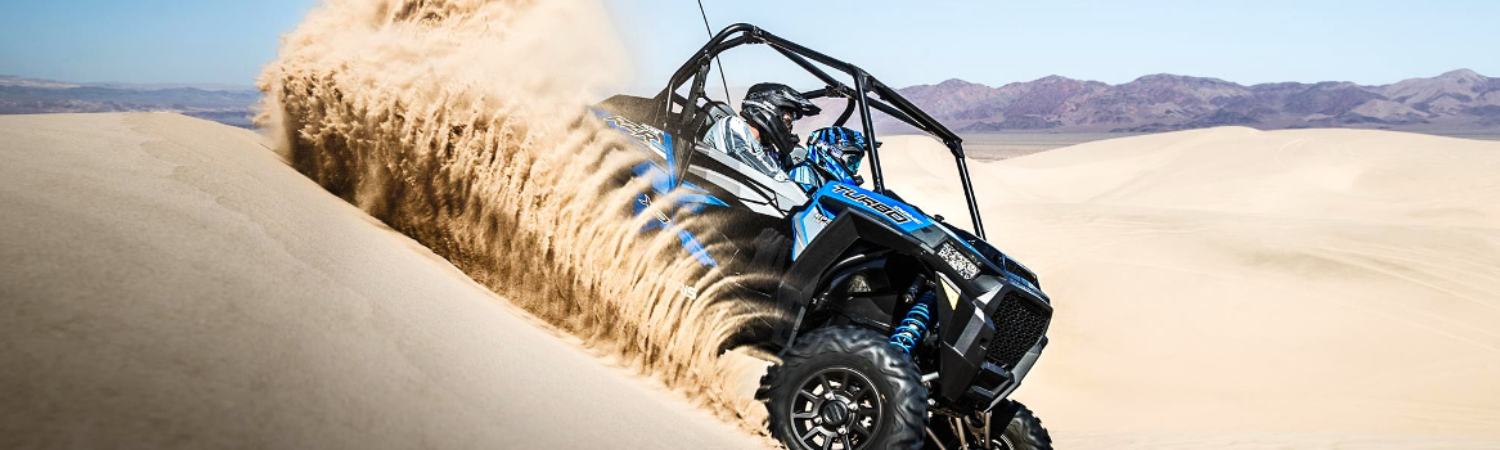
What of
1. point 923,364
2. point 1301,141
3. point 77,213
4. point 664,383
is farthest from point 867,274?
point 1301,141

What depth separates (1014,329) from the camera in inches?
188

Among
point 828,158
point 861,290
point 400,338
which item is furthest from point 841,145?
point 400,338

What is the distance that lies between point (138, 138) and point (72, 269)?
10.4 feet

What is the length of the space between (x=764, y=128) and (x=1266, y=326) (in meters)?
11.3

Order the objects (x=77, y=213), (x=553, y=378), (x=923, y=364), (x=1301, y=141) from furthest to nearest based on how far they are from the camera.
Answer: (x=1301, y=141) < (x=923, y=364) < (x=553, y=378) < (x=77, y=213)

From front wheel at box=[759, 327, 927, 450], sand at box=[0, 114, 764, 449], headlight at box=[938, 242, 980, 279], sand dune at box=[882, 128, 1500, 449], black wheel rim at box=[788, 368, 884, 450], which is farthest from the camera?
sand dune at box=[882, 128, 1500, 449]

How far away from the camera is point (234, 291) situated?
111 inches

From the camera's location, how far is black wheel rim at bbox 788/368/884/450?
14.5ft

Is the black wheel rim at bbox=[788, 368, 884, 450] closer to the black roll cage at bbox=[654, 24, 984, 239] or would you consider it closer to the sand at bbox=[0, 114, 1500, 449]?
the sand at bbox=[0, 114, 1500, 449]

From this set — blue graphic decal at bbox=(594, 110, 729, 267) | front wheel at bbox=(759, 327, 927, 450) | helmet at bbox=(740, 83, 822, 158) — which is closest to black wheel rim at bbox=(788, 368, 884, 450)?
front wheel at bbox=(759, 327, 927, 450)

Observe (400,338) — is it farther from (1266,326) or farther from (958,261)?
(1266,326)

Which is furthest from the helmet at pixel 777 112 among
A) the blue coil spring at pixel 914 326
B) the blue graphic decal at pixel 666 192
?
the blue coil spring at pixel 914 326

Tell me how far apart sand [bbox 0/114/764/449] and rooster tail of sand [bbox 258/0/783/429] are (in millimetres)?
810

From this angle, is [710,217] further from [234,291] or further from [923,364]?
[234,291]
